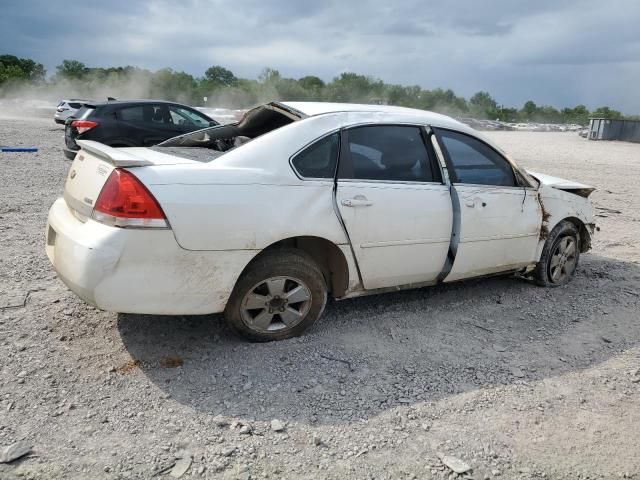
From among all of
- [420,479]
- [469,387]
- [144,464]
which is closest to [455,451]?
[420,479]

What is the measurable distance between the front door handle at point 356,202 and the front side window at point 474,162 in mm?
887

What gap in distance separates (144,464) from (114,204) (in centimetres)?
138

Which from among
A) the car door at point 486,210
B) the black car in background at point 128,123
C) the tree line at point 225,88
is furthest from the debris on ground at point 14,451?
the tree line at point 225,88

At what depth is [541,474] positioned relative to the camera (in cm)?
253

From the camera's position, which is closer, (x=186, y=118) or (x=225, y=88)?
(x=186, y=118)

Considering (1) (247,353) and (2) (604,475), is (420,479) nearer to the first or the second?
(2) (604,475)

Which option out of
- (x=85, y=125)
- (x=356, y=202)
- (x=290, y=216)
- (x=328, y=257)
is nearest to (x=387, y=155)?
(x=356, y=202)

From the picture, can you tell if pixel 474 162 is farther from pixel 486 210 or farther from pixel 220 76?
pixel 220 76

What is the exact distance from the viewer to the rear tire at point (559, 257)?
4.89m

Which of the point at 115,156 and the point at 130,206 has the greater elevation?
the point at 115,156

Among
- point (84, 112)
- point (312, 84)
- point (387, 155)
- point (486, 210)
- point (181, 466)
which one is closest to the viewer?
point (181, 466)

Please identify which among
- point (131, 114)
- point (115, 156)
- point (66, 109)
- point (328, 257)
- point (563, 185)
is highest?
point (66, 109)

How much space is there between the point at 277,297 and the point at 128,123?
917cm

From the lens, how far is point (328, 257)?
3719 mm
